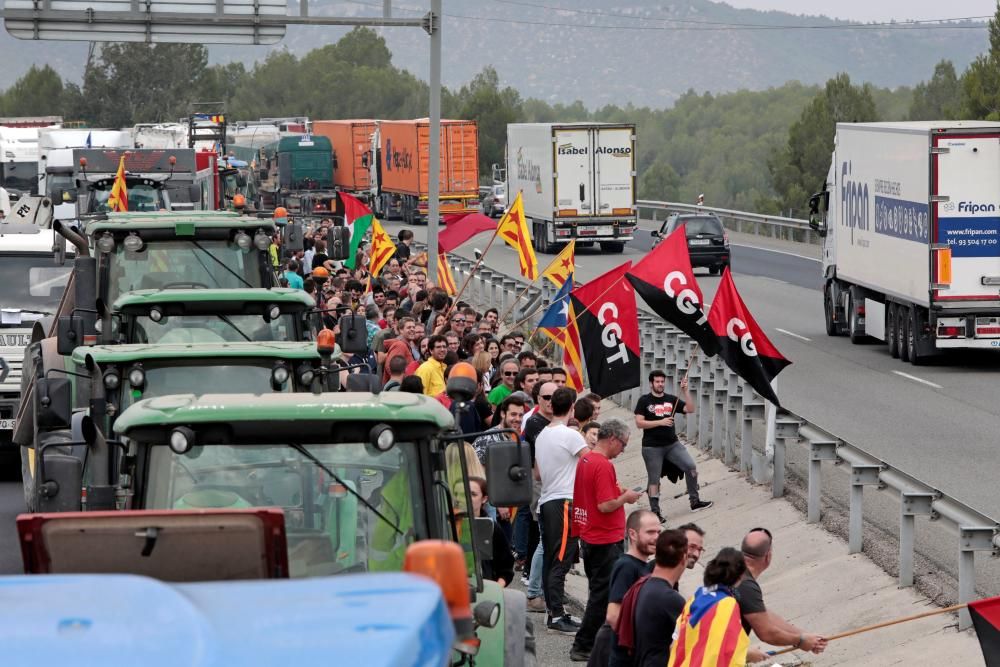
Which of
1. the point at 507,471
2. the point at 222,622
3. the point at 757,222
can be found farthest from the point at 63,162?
the point at 222,622

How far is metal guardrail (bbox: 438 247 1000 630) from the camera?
11539mm

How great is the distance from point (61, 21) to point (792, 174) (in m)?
61.1

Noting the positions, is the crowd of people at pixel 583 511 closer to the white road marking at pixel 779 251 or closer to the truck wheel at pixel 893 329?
the truck wheel at pixel 893 329

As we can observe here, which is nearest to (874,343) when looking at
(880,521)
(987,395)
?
(987,395)

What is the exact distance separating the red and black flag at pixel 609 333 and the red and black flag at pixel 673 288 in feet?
2.40

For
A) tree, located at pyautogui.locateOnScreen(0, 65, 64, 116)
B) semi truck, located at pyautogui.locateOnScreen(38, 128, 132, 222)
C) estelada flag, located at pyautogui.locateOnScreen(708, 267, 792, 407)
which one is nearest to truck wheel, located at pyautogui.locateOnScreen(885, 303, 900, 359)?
semi truck, located at pyautogui.locateOnScreen(38, 128, 132, 222)

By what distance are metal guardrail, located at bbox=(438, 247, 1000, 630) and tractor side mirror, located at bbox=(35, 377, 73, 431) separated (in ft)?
18.5

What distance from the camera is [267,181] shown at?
7531cm

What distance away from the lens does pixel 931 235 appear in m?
26.9

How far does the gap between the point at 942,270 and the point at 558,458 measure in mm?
15699

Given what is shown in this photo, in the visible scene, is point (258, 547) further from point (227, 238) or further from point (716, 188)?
point (716, 188)

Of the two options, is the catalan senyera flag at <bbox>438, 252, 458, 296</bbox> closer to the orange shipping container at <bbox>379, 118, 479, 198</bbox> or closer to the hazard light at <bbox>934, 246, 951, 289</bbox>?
the hazard light at <bbox>934, 246, 951, 289</bbox>

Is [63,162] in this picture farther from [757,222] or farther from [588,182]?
[757,222]

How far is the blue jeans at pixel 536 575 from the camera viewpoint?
42.6ft
